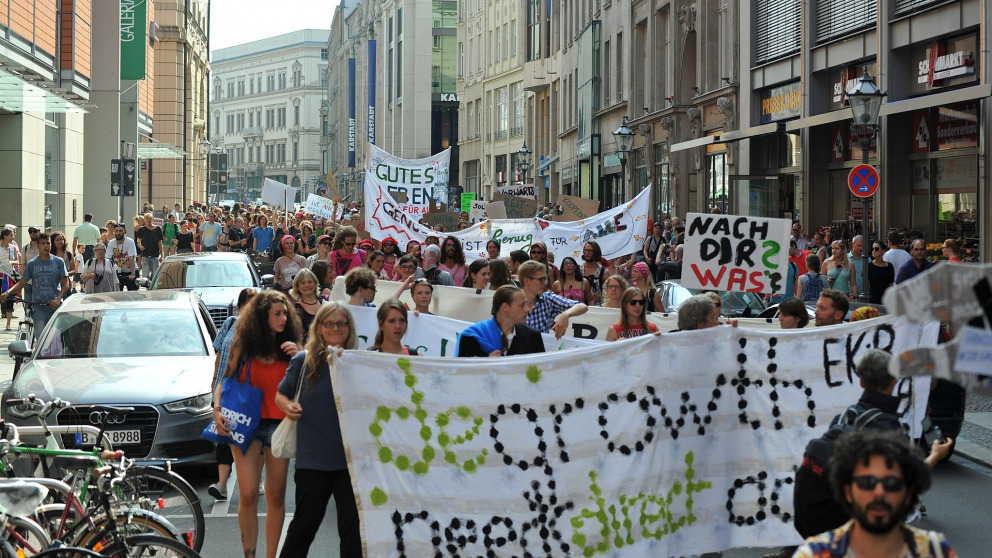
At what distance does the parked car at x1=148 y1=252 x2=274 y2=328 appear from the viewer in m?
17.5

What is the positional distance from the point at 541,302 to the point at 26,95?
1380 cm

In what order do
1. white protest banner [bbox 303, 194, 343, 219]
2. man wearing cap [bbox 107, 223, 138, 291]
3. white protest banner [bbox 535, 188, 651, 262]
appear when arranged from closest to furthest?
white protest banner [bbox 535, 188, 651, 262], man wearing cap [bbox 107, 223, 138, 291], white protest banner [bbox 303, 194, 343, 219]

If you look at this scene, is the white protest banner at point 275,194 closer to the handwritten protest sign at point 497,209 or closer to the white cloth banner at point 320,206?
the white cloth banner at point 320,206

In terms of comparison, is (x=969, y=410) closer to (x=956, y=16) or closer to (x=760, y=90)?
(x=956, y=16)

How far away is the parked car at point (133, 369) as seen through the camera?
9609 millimetres

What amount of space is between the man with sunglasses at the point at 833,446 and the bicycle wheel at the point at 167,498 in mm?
3124

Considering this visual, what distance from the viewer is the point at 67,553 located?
5344 mm

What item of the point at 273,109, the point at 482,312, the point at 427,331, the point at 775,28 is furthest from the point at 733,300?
the point at 273,109

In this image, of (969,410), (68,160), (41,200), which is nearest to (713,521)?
(969,410)

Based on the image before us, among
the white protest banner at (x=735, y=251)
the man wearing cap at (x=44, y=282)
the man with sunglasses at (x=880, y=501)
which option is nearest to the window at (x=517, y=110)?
the man wearing cap at (x=44, y=282)

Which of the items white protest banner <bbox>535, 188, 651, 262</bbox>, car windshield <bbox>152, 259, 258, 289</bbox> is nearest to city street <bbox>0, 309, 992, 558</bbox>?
car windshield <bbox>152, 259, 258, 289</bbox>

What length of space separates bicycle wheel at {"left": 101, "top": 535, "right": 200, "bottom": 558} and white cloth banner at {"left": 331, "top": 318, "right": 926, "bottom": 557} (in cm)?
93

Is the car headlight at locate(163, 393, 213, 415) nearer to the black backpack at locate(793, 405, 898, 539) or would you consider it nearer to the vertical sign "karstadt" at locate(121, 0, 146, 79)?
the black backpack at locate(793, 405, 898, 539)

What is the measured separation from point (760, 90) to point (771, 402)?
24.1 m
